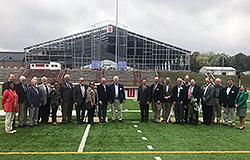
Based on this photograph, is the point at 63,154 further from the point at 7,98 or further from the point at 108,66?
the point at 108,66

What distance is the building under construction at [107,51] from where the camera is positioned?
136 feet

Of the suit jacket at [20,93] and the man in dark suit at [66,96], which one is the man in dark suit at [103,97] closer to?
the man in dark suit at [66,96]

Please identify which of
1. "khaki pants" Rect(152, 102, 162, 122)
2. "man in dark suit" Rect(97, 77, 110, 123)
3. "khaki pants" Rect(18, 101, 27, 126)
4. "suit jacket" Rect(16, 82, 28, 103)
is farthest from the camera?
"khaki pants" Rect(152, 102, 162, 122)

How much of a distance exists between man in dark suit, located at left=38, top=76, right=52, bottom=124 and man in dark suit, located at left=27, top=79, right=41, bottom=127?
20cm

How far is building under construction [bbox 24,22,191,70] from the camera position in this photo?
136ft

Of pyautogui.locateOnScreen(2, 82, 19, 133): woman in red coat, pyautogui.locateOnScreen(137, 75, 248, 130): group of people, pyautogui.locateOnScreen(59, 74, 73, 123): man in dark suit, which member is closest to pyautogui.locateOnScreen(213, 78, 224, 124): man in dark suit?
pyautogui.locateOnScreen(137, 75, 248, 130): group of people

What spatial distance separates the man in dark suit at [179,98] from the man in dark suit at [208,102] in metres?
0.83

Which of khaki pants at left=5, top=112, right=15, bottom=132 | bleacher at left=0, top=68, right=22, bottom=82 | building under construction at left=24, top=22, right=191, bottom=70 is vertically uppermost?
building under construction at left=24, top=22, right=191, bottom=70

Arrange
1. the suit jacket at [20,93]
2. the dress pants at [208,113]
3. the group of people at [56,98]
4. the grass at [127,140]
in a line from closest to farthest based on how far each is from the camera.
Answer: the grass at [127,140] → the suit jacket at [20,93] → the group of people at [56,98] → the dress pants at [208,113]

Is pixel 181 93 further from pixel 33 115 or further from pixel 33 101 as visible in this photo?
pixel 33 115

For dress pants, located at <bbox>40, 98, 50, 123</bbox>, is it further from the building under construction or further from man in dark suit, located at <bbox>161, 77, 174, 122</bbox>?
the building under construction

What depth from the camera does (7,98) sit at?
639 centimetres

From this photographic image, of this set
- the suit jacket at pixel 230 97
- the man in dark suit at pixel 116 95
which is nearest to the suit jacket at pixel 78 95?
the man in dark suit at pixel 116 95

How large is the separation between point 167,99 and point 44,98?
4.72m
